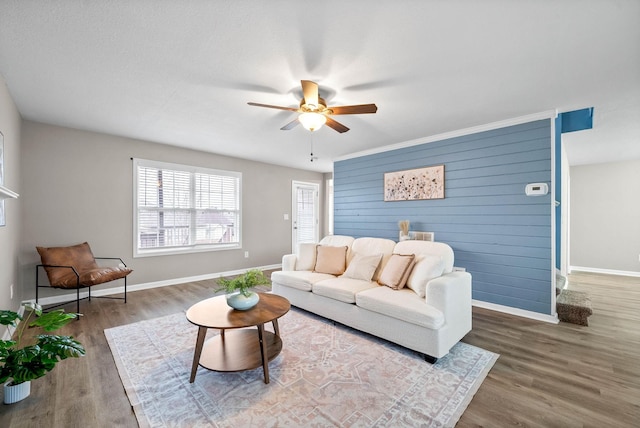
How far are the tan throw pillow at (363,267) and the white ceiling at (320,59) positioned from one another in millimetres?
1850

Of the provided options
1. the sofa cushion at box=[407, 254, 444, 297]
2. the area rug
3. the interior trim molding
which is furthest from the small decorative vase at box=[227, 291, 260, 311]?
the interior trim molding

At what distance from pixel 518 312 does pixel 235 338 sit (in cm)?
349

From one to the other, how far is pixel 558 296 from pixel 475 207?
4.88ft

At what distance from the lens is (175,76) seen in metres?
2.55

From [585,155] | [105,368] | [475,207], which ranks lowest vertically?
[105,368]

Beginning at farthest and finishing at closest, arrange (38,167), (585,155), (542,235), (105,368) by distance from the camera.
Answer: (585,155), (38,167), (542,235), (105,368)

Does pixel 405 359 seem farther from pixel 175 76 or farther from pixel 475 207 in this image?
pixel 175 76

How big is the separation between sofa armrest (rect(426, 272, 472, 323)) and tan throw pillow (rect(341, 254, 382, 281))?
88 cm

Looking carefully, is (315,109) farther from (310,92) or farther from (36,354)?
(36,354)

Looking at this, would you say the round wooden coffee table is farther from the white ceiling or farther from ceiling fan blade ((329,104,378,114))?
the white ceiling

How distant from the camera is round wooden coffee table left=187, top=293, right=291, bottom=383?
6.55 ft

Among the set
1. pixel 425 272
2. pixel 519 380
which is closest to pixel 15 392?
pixel 425 272

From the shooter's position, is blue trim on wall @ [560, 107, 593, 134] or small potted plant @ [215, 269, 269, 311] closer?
small potted plant @ [215, 269, 269, 311]

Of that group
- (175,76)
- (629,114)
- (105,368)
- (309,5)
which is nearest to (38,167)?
(175,76)
